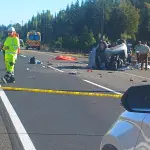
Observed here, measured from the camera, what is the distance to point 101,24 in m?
64.1

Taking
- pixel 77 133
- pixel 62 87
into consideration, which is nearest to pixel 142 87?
pixel 77 133

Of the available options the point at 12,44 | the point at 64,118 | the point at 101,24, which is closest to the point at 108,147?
the point at 64,118

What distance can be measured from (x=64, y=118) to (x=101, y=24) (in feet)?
181

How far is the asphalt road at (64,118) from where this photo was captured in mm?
7469

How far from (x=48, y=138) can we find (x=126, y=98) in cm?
439

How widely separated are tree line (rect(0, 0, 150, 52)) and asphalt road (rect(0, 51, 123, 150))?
1709 inches

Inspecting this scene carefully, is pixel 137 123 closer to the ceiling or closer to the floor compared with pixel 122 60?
closer to the ceiling

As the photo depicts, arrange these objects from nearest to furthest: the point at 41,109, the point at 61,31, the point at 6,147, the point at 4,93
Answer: the point at 6,147 → the point at 41,109 → the point at 4,93 → the point at 61,31

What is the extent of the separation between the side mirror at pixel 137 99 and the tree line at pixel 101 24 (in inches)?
2065

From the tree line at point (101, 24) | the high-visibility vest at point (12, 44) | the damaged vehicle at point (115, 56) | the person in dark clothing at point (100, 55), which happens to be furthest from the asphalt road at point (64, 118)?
the tree line at point (101, 24)

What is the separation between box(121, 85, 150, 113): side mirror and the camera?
11.2 ft

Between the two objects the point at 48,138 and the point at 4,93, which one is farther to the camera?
the point at 4,93

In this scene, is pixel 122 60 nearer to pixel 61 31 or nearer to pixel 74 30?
pixel 74 30

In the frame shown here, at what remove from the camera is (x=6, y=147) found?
7090 mm
